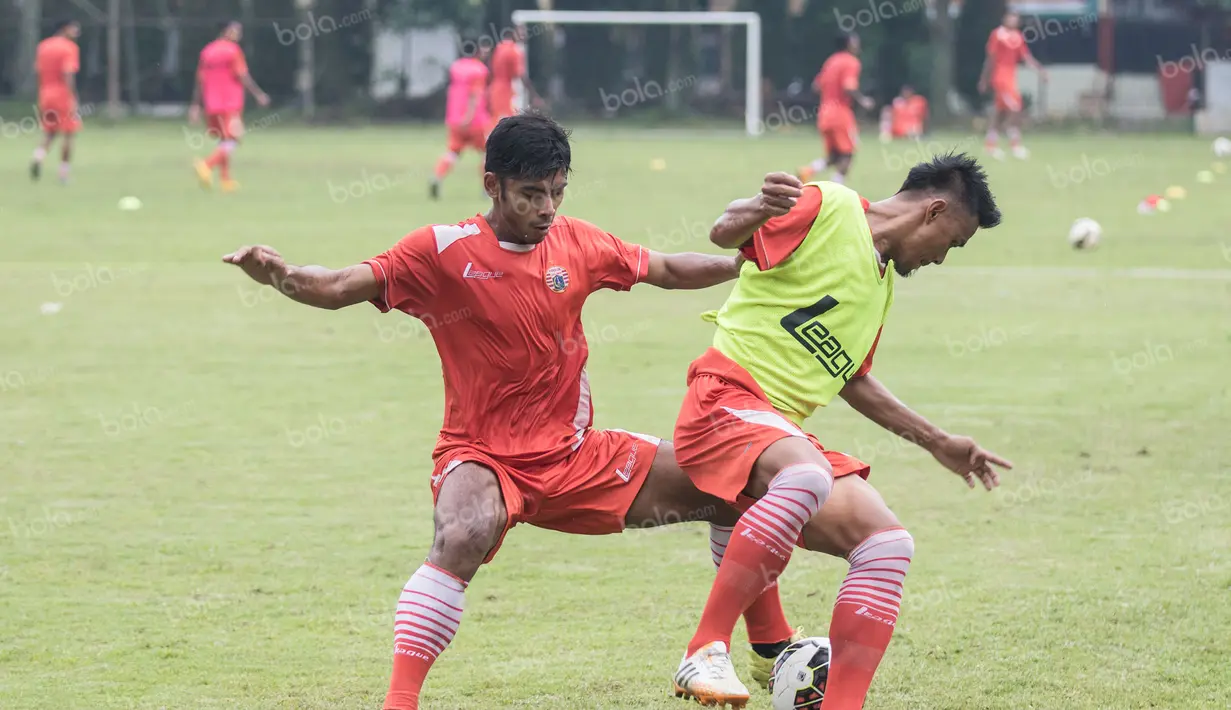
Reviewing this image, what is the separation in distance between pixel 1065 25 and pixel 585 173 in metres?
23.6

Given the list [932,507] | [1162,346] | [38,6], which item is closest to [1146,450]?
[932,507]

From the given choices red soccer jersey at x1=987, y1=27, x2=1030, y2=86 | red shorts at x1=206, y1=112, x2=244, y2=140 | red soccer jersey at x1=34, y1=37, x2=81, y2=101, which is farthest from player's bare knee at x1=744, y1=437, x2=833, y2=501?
red soccer jersey at x1=987, y1=27, x2=1030, y2=86

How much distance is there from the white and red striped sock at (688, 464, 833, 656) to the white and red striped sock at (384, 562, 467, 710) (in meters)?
0.64

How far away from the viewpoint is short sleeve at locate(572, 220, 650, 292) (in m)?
4.92

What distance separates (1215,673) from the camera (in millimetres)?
4957

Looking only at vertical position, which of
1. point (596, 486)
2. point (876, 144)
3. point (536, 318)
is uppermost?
point (536, 318)

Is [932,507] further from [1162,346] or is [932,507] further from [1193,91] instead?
[1193,91]

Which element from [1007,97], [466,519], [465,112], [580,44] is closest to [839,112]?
[465,112]

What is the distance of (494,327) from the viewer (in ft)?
15.4

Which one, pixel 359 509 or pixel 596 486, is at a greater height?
pixel 596 486

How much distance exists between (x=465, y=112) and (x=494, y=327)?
18.0m

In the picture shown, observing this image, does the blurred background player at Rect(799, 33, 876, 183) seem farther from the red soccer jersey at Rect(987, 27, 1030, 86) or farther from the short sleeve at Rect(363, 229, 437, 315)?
the short sleeve at Rect(363, 229, 437, 315)

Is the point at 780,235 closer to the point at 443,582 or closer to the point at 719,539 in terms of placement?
the point at 719,539

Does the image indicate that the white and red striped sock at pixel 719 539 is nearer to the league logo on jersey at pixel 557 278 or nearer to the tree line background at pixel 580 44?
the league logo on jersey at pixel 557 278
